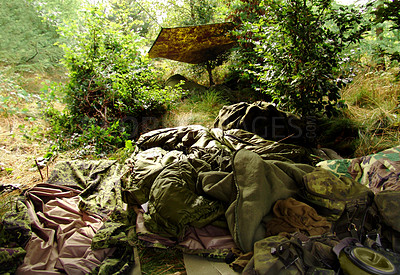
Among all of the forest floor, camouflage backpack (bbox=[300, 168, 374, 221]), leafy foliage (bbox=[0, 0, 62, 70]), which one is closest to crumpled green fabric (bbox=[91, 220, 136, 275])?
the forest floor

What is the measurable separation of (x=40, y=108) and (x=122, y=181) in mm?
3121

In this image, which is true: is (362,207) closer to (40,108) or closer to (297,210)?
(297,210)

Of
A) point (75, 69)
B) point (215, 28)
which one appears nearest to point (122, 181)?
point (75, 69)

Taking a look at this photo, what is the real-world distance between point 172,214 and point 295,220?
2.63 feet

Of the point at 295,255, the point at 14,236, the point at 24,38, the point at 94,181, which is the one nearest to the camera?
the point at 295,255

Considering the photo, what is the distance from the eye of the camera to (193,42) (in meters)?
5.29

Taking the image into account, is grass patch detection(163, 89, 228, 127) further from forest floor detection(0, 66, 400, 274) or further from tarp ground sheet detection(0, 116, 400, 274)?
tarp ground sheet detection(0, 116, 400, 274)

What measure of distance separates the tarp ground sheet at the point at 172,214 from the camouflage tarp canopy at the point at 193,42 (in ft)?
11.4

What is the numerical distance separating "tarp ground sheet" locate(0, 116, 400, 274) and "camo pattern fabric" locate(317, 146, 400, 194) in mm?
329

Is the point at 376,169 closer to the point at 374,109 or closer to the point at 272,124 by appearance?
the point at 272,124

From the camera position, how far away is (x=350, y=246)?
1.21 meters

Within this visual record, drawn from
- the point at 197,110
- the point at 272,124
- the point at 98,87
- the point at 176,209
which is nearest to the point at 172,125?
the point at 197,110

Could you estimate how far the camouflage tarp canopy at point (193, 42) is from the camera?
4.73 meters

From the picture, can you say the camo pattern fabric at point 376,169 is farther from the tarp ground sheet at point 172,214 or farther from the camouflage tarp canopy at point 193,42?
the camouflage tarp canopy at point 193,42
